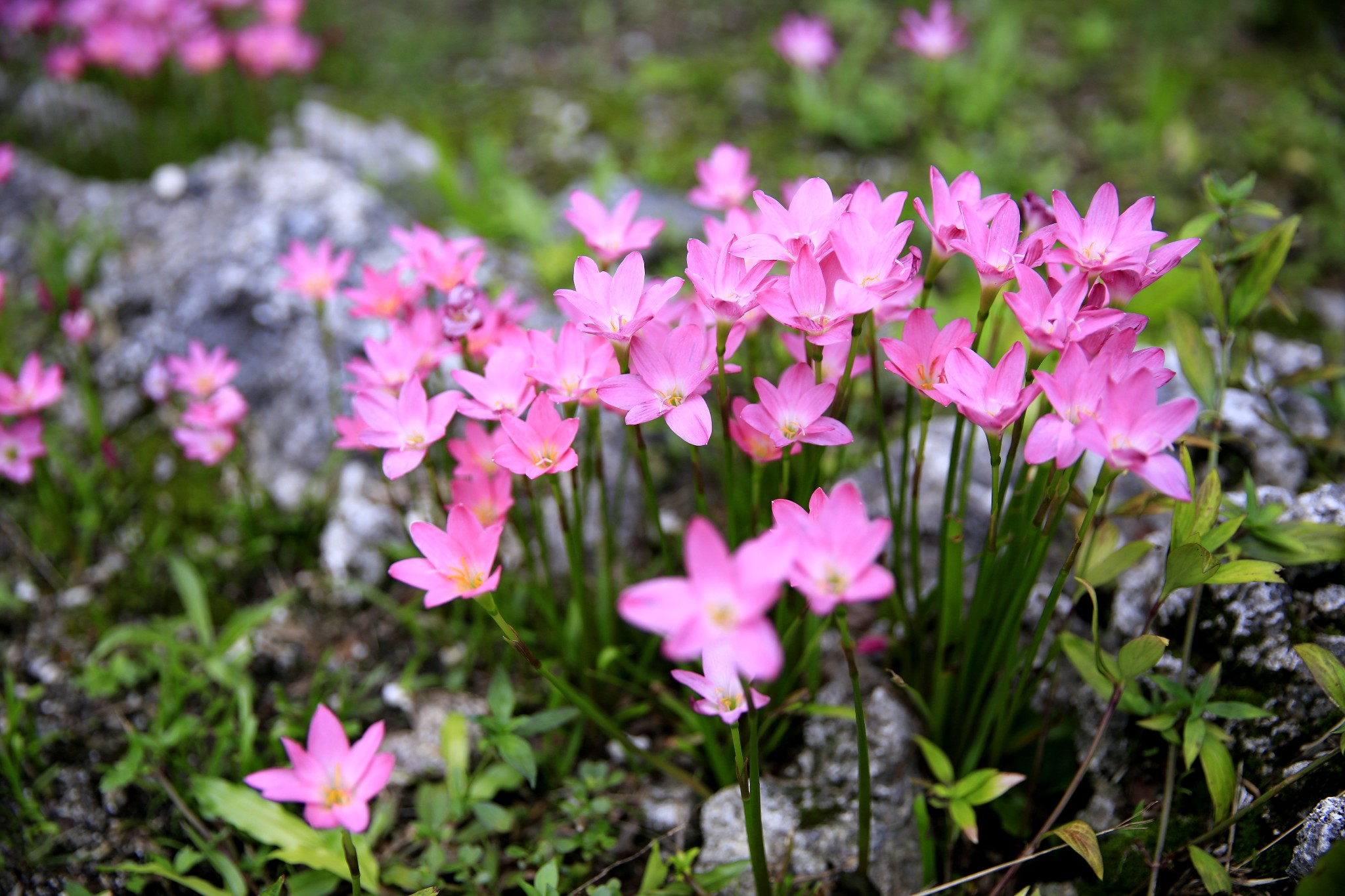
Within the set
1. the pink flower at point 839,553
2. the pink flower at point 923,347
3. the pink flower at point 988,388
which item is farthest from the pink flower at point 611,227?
the pink flower at point 839,553

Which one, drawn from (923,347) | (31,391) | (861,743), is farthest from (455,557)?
(31,391)

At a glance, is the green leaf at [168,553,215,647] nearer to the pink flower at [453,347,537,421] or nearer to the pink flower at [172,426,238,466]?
the pink flower at [172,426,238,466]

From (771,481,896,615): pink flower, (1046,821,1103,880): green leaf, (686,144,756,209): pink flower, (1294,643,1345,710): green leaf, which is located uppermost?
(686,144,756,209): pink flower

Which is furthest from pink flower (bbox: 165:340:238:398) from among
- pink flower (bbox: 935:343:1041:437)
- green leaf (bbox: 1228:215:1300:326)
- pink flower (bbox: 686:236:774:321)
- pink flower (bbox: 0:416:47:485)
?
green leaf (bbox: 1228:215:1300:326)

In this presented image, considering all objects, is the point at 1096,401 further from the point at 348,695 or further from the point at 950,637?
the point at 348,695

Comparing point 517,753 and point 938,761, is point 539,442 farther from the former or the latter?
point 938,761
